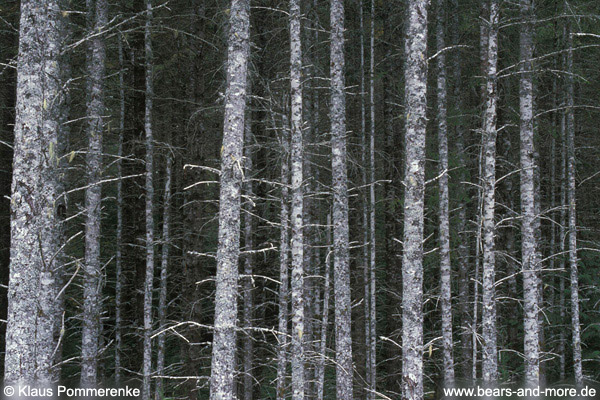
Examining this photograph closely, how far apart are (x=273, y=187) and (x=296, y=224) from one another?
17.9ft

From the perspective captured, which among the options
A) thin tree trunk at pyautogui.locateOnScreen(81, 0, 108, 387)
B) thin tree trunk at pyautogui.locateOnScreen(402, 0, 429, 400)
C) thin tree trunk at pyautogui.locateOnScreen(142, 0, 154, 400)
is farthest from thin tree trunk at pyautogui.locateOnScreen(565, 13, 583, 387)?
thin tree trunk at pyautogui.locateOnScreen(81, 0, 108, 387)

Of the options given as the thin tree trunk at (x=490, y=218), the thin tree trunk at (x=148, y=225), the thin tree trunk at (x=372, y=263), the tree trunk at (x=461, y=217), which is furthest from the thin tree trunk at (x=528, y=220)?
the thin tree trunk at (x=148, y=225)

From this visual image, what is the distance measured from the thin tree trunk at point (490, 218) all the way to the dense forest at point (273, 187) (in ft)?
0.14

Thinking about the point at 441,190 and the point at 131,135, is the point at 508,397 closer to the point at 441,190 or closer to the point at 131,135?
the point at 441,190

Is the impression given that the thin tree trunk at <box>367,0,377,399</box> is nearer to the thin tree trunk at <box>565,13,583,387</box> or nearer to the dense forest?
the dense forest

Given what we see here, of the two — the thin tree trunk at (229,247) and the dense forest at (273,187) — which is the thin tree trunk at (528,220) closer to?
the dense forest at (273,187)

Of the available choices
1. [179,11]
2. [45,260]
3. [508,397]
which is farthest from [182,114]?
[508,397]

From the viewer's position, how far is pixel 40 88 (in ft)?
19.1

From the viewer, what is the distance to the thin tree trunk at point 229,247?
7062 millimetres

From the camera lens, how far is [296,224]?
9023mm

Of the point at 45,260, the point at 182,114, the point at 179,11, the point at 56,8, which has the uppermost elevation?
the point at 179,11

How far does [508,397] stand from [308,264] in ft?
19.7

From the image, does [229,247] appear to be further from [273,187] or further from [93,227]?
[273,187]

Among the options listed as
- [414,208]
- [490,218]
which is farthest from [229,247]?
[490,218]
